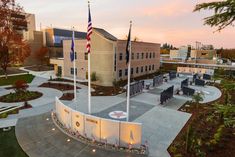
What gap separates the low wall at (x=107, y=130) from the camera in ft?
35.8

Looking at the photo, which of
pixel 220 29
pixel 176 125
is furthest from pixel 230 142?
pixel 220 29

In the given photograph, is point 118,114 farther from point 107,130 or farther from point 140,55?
point 140,55

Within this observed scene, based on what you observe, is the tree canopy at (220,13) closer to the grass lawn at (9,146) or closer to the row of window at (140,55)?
the grass lawn at (9,146)

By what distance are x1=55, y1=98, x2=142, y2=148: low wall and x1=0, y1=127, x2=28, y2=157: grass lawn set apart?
12.2ft

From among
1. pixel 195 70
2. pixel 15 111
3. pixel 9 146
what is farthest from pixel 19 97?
pixel 195 70

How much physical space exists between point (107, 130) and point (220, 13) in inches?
350

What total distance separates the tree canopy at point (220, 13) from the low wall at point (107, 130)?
6.74 m

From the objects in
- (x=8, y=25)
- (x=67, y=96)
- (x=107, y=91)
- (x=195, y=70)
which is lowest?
(x=67, y=96)

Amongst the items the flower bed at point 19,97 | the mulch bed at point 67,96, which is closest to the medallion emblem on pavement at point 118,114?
the mulch bed at point 67,96

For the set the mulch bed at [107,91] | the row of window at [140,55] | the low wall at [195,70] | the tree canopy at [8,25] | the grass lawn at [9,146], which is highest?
the tree canopy at [8,25]

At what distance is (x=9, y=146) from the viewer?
11539mm

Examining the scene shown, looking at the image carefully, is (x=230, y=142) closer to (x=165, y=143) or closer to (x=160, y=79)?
(x=165, y=143)

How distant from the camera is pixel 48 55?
187ft

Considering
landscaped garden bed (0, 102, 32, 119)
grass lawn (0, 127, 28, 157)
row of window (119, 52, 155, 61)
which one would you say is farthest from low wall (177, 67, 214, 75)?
grass lawn (0, 127, 28, 157)
